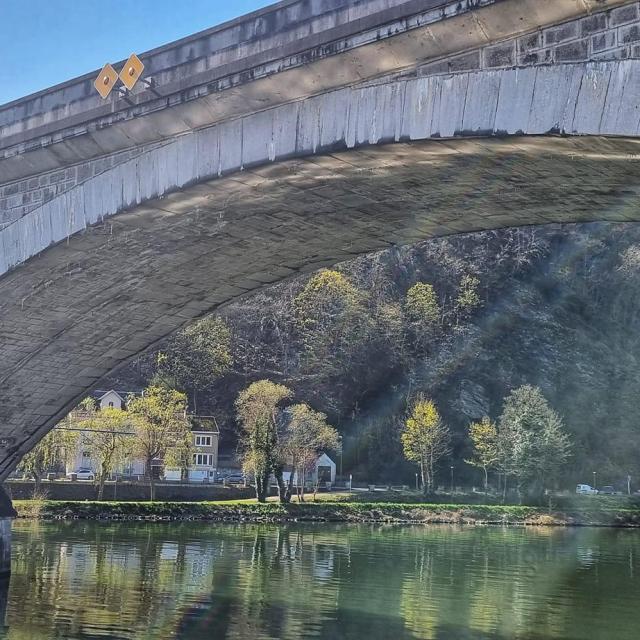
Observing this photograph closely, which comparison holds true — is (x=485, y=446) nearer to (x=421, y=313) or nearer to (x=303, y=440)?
(x=303, y=440)

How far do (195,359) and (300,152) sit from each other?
2697 inches

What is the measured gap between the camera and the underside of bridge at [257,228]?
424 inches

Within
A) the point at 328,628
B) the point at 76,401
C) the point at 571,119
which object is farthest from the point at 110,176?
the point at 76,401

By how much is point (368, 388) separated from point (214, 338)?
13.9 m

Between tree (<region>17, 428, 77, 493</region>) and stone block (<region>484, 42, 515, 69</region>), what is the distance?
44174mm

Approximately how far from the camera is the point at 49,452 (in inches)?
2061

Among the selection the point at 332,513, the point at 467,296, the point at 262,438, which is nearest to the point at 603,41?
the point at 332,513

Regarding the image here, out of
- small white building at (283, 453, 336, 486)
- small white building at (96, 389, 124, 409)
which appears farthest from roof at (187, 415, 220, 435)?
small white building at (283, 453, 336, 486)

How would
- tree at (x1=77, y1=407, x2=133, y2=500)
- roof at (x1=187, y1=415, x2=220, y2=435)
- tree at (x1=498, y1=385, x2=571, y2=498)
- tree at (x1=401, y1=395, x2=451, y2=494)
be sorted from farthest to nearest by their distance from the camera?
roof at (x1=187, y1=415, x2=220, y2=435) < tree at (x1=401, y1=395, x2=451, y2=494) < tree at (x1=498, y1=385, x2=571, y2=498) < tree at (x1=77, y1=407, x2=133, y2=500)

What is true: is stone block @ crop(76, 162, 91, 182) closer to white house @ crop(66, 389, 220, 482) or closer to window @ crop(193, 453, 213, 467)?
white house @ crop(66, 389, 220, 482)

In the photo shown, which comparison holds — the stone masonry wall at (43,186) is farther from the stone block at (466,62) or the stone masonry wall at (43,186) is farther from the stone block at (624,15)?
the stone block at (624,15)

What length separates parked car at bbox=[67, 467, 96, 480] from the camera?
61.1 m

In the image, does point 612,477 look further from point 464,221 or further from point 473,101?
point 473,101

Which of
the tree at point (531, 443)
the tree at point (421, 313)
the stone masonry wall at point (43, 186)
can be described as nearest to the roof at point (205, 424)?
the tree at point (421, 313)
